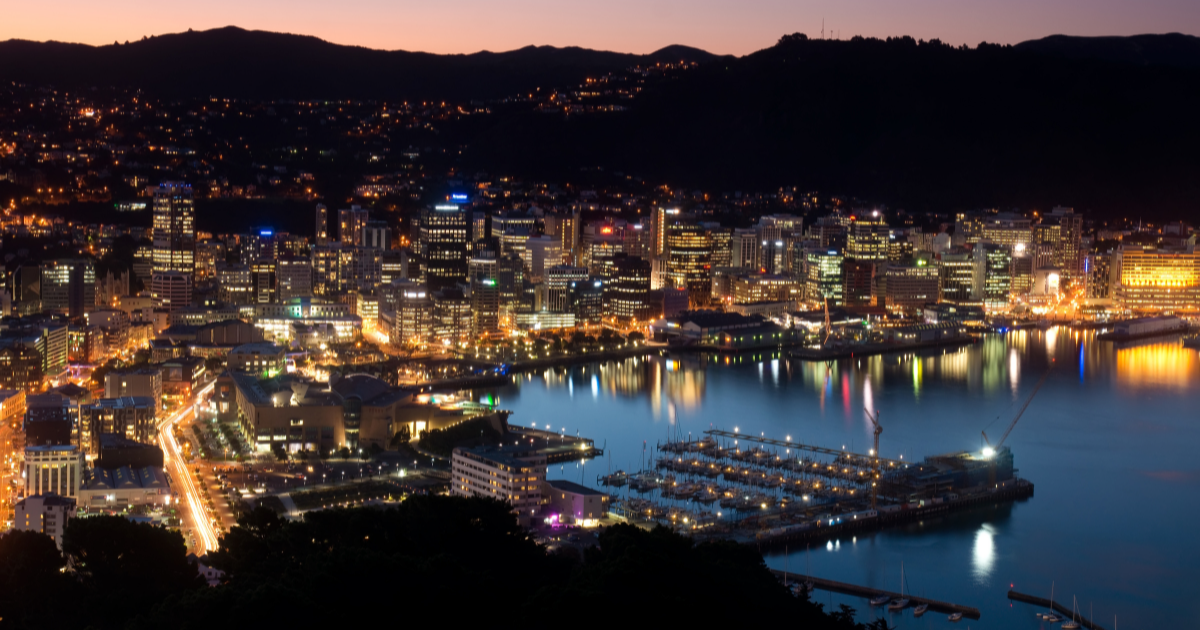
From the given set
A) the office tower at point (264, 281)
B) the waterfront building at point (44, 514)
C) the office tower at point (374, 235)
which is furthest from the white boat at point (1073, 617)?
the office tower at point (374, 235)

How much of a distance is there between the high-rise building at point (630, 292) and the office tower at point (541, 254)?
1.93 metres

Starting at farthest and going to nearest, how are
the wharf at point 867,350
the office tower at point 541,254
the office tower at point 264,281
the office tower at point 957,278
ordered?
the office tower at point 541,254 → the office tower at point 957,278 → the office tower at point 264,281 → the wharf at point 867,350

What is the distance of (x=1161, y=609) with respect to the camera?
7562mm

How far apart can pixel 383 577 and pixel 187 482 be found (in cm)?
533

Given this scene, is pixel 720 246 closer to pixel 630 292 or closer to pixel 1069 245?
pixel 630 292

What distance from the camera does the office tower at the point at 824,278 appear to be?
21.5m

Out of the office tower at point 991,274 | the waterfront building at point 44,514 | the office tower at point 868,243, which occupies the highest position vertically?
the office tower at point 868,243

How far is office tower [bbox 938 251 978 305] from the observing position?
2225 centimetres

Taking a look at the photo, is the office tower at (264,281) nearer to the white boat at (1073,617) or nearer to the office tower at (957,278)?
the office tower at (957,278)

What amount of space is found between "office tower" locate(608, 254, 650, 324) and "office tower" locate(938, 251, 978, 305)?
15.9 feet

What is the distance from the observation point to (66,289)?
58.0ft

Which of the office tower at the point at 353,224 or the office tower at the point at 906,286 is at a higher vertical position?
the office tower at the point at 353,224

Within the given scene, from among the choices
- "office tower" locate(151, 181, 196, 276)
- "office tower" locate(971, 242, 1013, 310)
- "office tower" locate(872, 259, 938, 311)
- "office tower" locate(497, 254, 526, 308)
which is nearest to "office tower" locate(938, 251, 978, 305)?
"office tower" locate(971, 242, 1013, 310)

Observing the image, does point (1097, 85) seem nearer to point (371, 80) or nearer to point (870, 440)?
point (371, 80)
